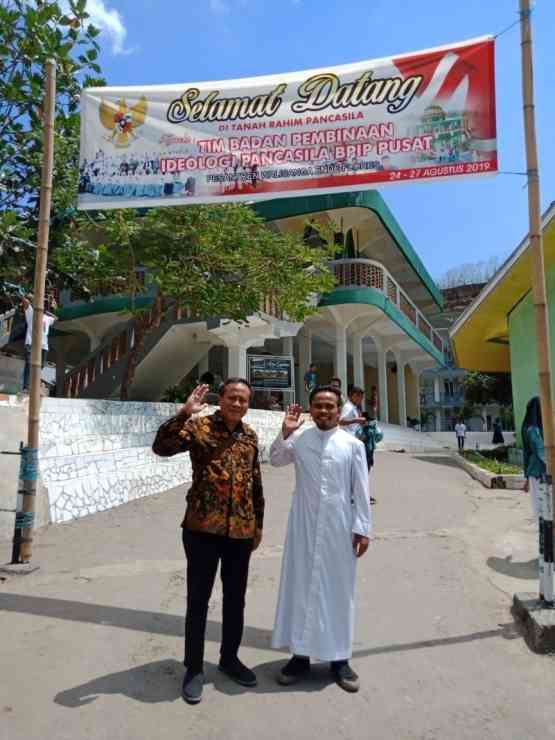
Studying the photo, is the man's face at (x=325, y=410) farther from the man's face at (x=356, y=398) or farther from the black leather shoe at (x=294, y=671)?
the man's face at (x=356, y=398)

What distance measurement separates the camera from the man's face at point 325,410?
Answer: 320 cm

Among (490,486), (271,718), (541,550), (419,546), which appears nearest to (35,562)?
(271,718)

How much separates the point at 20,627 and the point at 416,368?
27.8 meters

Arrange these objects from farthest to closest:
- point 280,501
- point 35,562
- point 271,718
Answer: point 280,501
point 35,562
point 271,718

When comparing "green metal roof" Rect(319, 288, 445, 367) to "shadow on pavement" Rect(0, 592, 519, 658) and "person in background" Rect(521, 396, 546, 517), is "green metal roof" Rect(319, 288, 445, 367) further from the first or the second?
"shadow on pavement" Rect(0, 592, 519, 658)

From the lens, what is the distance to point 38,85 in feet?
23.6

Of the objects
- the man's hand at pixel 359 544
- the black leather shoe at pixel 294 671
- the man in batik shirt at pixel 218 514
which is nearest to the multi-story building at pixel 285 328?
the man in batik shirt at pixel 218 514

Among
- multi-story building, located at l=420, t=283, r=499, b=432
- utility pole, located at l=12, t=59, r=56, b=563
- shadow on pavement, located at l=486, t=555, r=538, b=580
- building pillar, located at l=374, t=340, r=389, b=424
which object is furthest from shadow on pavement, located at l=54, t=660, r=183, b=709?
multi-story building, located at l=420, t=283, r=499, b=432

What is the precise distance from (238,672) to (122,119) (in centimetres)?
437

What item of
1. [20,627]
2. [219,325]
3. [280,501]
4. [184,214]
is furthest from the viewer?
[219,325]

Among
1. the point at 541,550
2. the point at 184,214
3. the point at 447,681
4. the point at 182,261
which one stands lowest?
the point at 447,681

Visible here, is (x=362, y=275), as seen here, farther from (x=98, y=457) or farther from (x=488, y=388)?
(x=488, y=388)

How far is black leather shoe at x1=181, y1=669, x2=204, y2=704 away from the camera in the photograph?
9.02 ft

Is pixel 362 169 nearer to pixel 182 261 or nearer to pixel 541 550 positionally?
pixel 541 550
